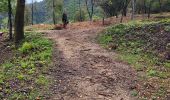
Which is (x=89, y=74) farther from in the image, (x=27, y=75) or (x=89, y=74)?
(x=27, y=75)

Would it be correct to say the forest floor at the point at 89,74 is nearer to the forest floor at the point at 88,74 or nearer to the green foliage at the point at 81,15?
the forest floor at the point at 88,74

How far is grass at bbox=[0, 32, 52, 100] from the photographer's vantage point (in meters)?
14.1

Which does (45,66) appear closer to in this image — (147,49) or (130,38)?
(147,49)

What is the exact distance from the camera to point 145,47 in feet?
76.2

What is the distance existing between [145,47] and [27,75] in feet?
31.5

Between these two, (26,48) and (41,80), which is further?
(26,48)

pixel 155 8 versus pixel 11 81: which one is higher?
pixel 155 8

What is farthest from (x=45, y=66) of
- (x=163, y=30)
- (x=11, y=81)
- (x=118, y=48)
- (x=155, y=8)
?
(x=155, y=8)

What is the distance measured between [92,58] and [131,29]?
321 inches

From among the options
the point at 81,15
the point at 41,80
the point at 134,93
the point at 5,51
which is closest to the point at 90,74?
the point at 41,80

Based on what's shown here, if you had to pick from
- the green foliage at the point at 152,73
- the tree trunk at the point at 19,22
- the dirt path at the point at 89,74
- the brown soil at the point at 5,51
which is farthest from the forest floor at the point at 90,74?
the tree trunk at the point at 19,22

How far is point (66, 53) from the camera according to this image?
21891mm

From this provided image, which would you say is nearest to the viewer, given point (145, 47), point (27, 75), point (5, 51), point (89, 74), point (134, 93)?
point (134, 93)

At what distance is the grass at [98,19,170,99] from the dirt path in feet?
2.98
